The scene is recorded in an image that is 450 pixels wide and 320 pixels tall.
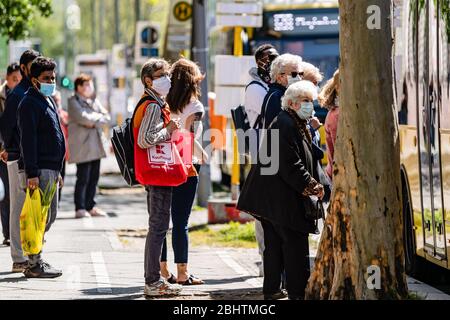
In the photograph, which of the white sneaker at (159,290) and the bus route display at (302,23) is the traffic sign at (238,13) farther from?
the white sneaker at (159,290)

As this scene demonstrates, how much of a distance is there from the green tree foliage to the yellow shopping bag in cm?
1035

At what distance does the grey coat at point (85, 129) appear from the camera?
18.6 metres

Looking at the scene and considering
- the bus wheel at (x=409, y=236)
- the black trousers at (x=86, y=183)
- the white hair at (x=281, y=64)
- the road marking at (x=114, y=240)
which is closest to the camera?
the white hair at (x=281, y=64)

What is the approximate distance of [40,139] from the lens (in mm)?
11695

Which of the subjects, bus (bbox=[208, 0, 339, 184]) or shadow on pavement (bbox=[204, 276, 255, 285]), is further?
bus (bbox=[208, 0, 339, 184])

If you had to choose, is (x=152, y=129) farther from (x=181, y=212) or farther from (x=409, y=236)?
(x=409, y=236)

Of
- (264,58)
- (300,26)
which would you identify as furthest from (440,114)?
(300,26)

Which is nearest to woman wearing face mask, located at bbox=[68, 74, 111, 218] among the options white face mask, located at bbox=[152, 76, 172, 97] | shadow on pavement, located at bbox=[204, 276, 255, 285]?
shadow on pavement, located at bbox=[204, 276, 255, 285]

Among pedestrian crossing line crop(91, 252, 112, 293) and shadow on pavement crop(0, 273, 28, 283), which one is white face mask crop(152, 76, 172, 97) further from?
shadow on pavement crop(0, 273, 28, 283)

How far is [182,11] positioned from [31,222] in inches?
452

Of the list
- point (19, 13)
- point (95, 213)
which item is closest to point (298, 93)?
point (95, 213)

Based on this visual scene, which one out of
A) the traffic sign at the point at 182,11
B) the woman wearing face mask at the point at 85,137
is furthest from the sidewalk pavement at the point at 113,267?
the traffic sign at the point at 182,11

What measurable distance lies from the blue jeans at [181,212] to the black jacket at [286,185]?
4.32 feet

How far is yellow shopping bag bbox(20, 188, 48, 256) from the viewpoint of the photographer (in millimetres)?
11680
